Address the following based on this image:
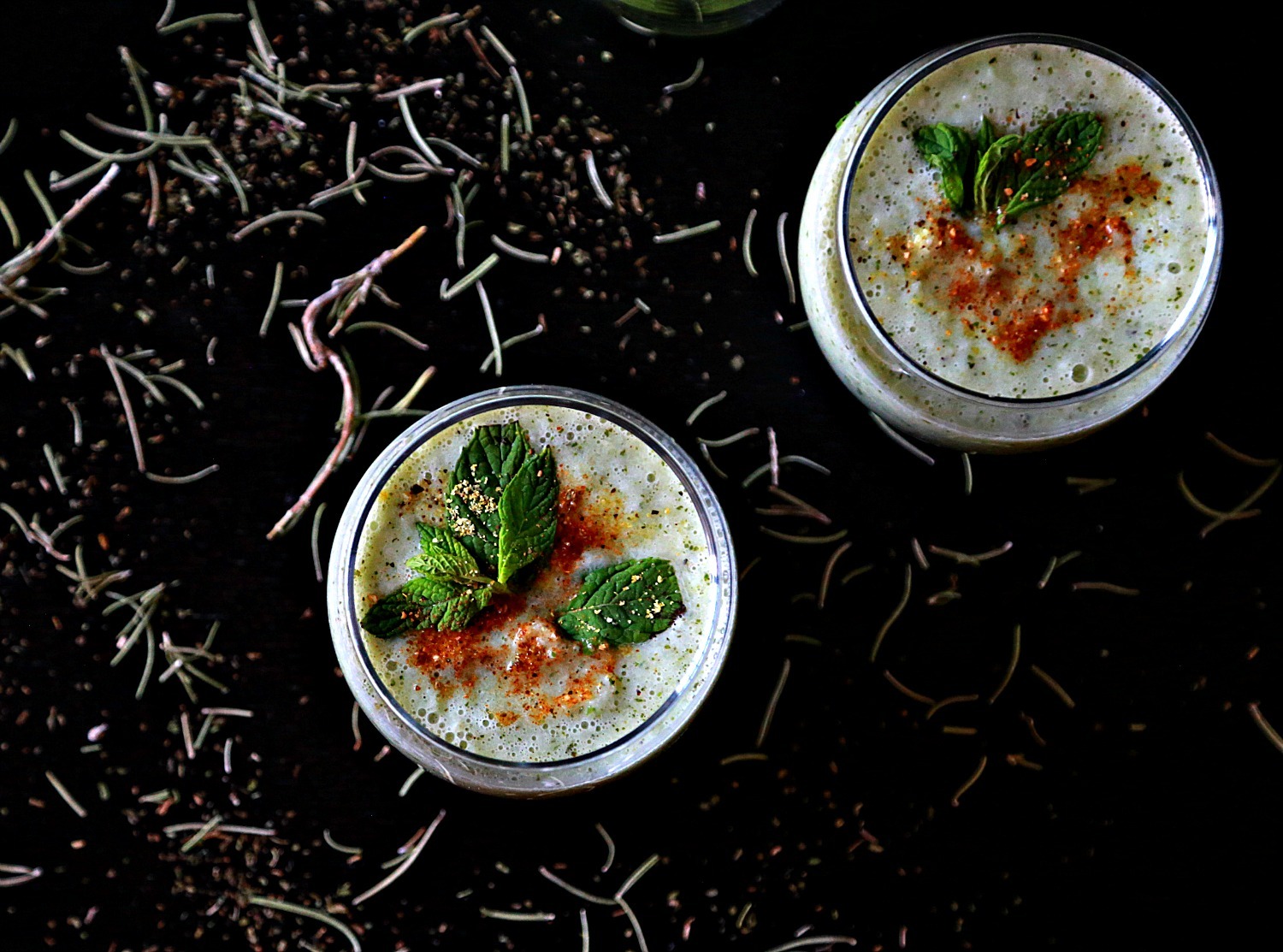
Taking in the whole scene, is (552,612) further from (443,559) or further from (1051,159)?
(1051,159)

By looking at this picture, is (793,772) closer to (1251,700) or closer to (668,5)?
(1251,700)

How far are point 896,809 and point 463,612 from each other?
0.65 m

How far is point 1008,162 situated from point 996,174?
0.02m

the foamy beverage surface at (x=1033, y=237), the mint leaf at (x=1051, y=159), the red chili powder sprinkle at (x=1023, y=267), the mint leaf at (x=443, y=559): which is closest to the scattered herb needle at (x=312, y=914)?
the mint leaf at (x=443, y=559)

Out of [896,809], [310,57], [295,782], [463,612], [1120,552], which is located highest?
[310,57]

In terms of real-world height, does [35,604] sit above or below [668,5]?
below

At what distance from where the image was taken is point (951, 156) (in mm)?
1156

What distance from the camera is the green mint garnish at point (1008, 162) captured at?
115cm

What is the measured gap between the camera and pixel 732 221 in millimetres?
1386

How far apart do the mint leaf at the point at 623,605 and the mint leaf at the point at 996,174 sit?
0.55 meters

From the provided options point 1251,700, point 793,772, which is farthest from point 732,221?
point 1251,700

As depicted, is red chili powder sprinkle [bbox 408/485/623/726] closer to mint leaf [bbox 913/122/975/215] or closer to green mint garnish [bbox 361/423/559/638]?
green mint garnish [bbox 361/423/559/638]

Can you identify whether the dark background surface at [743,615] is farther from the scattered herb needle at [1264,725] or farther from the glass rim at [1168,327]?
the glass rim at [1168,327]

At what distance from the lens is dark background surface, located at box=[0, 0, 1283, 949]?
138 cm
